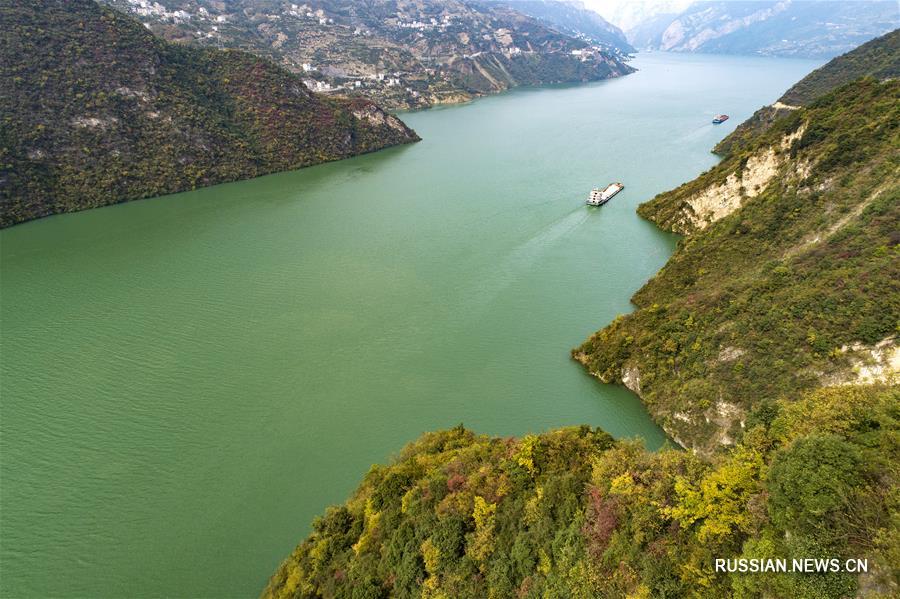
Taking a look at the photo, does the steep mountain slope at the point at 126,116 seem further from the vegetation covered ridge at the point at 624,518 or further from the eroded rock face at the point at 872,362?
the eroded rock face at the point at 872,362

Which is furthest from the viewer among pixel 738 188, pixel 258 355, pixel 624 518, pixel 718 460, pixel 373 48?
pixel 373 48

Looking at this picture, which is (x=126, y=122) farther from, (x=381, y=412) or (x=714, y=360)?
(x=714, y=360)

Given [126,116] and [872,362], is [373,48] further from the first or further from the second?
[872,362]

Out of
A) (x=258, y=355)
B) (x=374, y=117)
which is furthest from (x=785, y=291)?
(x=374, y=117)

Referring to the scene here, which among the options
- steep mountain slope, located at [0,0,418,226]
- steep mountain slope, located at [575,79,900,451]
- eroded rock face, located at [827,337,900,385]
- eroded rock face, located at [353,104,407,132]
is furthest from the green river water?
eroded rock face, located at [353,104,407,132]

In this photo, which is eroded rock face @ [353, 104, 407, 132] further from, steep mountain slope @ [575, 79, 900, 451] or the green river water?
steep mountain slope @ [575, 79, 900, 451]

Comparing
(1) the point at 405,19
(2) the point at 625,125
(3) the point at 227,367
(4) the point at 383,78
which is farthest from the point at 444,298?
(1) the point at 405,19
